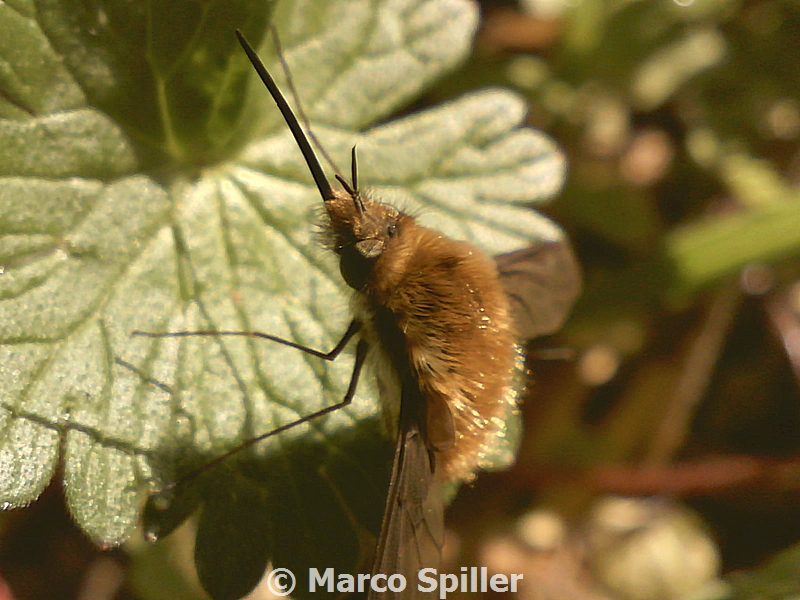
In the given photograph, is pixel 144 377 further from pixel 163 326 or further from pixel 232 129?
pixel 232 129

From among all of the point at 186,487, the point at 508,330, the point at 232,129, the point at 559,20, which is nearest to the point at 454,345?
the point at 508,330

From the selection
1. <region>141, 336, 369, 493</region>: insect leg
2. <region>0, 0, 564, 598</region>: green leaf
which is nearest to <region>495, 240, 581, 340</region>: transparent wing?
<region>0, 0, 564, 598</region>: green leaf

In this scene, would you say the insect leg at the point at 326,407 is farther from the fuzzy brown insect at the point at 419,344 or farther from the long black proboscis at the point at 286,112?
the long black proboscis at the point at 286,112

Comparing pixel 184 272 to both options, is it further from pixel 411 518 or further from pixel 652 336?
pixel 652 336

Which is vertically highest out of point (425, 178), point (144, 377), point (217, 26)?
point (217, 26)

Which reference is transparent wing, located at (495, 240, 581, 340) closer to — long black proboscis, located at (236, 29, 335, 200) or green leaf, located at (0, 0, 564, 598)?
green leaf, located at (0, 0, 564, 598)

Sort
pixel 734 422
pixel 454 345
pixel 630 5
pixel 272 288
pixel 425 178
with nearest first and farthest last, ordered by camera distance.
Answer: pixel 454 345, pixel 272 288, pixel 425 178, pixel 734 422, pixel 630 5

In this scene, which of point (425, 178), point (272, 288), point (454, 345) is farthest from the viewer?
point (425, 178)

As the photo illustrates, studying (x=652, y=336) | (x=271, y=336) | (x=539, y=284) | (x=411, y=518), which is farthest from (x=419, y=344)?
(x=652, y=336)
